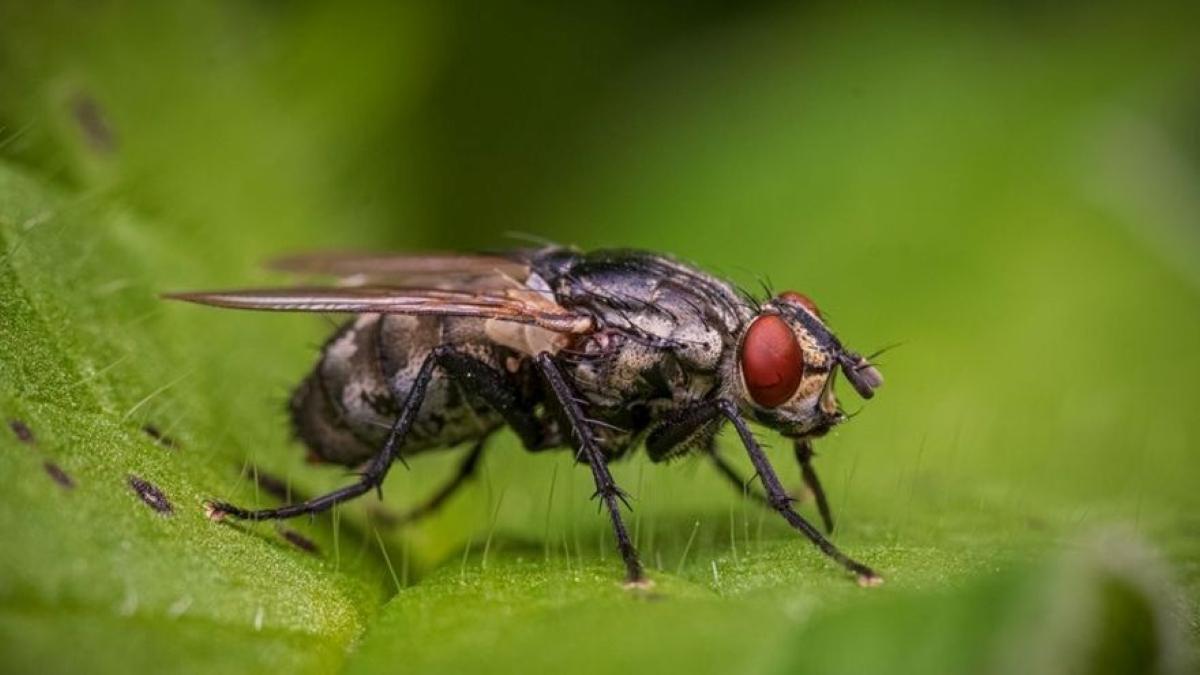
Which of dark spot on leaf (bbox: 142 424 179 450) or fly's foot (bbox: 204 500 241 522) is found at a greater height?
dark spot on leaf (bbox: 142 424 179 450)

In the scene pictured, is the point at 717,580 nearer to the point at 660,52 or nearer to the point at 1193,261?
the point at 1193,261

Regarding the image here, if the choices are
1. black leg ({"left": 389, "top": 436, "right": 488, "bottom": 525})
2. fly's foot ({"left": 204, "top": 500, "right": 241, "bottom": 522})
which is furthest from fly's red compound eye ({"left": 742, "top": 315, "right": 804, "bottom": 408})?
fly's foot ({"left": 204, "top": 500, "right": 241, "bottom": 522})

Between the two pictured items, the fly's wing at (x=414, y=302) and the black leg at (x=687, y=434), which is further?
the black leg at (x=687, y=434)

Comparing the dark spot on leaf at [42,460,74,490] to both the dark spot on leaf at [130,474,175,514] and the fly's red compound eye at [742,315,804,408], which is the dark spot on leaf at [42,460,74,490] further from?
the fly's red compound eye at [742,315,804,408]

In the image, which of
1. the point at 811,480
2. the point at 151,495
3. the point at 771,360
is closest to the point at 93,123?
the point at 151,495

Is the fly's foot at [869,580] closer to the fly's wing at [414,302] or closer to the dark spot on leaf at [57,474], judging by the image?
the fly's wing at [414,302]

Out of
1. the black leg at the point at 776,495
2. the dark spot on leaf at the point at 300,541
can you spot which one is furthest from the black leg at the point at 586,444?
the dark spot on leaf at the point at 300,541

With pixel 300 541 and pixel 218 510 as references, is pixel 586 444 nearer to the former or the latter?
pixel 300 541
